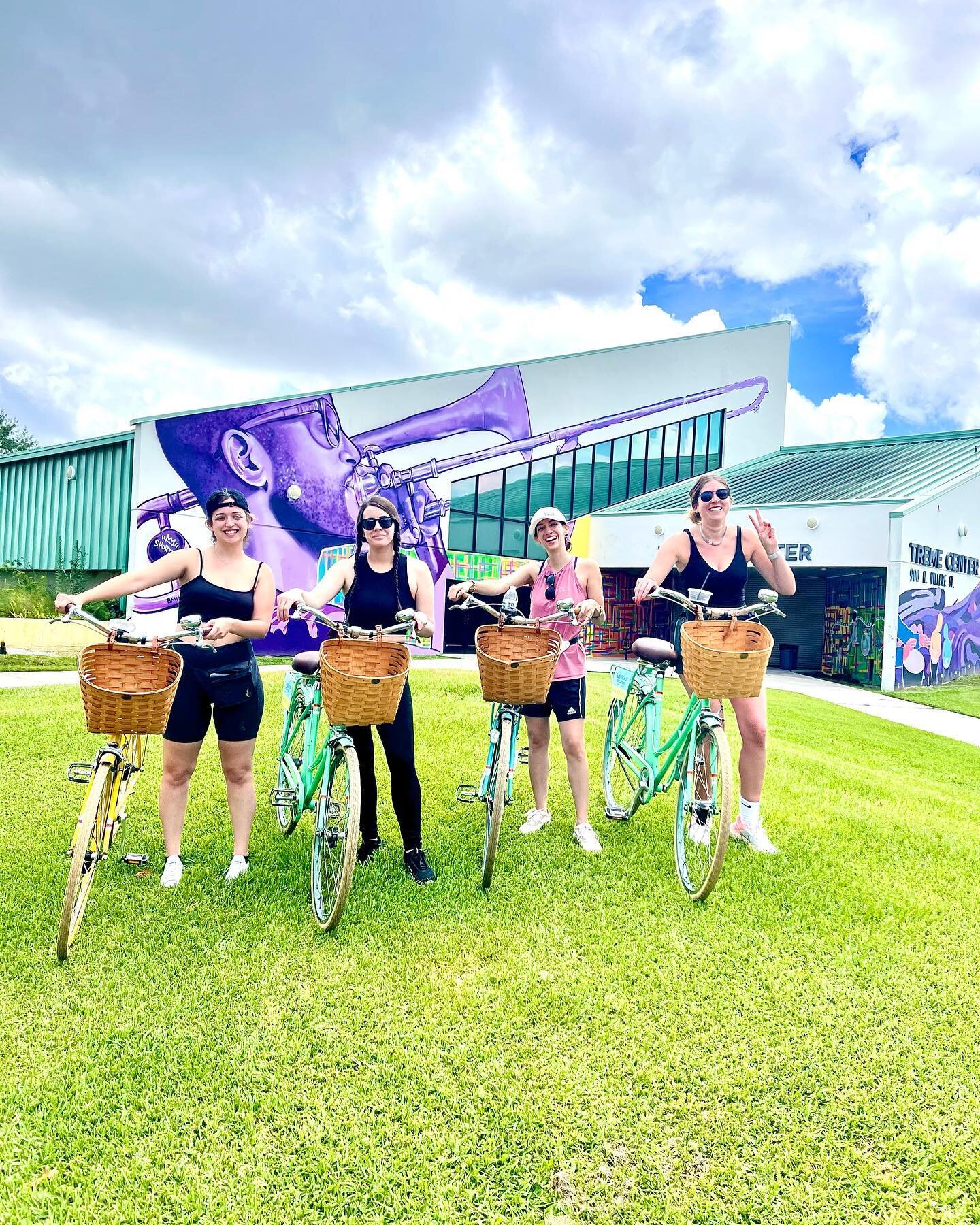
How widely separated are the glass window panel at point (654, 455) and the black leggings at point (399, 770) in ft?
74.5

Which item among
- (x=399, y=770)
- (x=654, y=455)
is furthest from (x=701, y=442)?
(x=399, y=770)

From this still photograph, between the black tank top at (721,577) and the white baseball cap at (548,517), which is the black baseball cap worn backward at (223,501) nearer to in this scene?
the white baseball cap at (548,517)

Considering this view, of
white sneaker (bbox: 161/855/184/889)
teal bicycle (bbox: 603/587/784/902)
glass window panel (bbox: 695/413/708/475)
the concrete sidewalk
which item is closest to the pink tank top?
teal bicycle (bbox: 603/587/784/902)

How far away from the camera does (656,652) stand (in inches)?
177

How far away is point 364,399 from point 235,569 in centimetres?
1763

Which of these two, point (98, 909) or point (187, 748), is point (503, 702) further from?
point (98, 909)

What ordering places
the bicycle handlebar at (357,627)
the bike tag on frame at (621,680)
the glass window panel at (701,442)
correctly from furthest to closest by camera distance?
the glass window panel at (701,442)
the bike tag on frame at (621,680)
the bicycle handlebar at (357,627)

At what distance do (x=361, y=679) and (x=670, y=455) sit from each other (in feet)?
80.1

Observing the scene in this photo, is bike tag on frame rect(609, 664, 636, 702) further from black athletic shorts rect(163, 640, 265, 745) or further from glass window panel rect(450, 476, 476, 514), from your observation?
glass window panel rect(450, 476, 476, 514)

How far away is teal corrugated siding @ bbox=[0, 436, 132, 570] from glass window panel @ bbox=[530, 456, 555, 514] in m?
11.1

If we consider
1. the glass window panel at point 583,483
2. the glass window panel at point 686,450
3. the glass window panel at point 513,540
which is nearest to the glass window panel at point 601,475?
the glass window panel at point 583,483

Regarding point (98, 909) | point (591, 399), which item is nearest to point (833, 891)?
point (98, 909)

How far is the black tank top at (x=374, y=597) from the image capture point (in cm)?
389

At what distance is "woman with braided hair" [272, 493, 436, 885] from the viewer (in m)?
3.85
